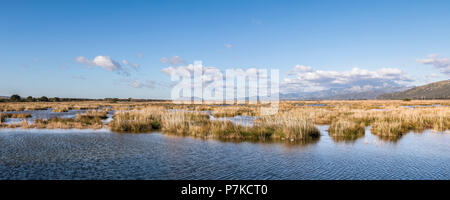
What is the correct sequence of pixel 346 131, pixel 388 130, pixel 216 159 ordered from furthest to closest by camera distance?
pixel 388 130 < pixel 346 131 < pixel 216 159

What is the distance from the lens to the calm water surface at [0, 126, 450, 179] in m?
10.0

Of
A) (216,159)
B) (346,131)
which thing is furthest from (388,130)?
(216,159)

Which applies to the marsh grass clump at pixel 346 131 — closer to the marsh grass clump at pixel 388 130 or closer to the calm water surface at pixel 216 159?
the marsh grass clump at pixel 388 130

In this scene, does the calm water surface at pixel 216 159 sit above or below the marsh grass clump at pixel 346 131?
below

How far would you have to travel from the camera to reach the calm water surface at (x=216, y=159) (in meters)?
10.0

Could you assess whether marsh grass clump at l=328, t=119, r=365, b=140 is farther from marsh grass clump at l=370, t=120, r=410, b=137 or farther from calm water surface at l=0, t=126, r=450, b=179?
calm water surface at l=0, t=126, r=450, b=179

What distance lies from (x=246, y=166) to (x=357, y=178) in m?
4.00

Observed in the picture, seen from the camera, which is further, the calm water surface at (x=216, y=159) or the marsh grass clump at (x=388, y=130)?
the marsh grass clump at (x=388, y=130)

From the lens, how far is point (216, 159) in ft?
40.0

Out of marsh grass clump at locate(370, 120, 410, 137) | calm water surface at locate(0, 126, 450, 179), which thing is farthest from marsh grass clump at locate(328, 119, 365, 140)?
calm water surface at locate(0, 126, 450, 179)

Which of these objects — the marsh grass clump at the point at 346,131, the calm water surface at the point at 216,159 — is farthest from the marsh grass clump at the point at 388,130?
the calm water surface at the point at 216,159

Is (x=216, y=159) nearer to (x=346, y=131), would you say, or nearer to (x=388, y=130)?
(x=346, y=131)
